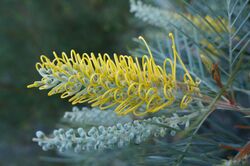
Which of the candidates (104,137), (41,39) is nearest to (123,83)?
(104,137)

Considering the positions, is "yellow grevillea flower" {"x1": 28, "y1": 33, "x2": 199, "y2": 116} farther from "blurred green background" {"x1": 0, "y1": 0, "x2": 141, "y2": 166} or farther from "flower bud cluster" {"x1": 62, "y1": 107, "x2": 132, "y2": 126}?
"blurred green background" {"x1": 0, "y1": 0, "x2": 141, "y2": 166}

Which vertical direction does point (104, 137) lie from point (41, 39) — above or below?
below

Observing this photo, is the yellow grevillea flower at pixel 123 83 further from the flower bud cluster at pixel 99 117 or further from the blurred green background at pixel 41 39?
the blurred green background at pixel 41 39

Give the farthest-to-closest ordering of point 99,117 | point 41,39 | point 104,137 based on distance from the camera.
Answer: point 41,39 → point 99,117 → point 104,137

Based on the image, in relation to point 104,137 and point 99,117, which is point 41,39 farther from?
point 104,137

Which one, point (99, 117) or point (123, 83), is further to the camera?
point (99, 117)

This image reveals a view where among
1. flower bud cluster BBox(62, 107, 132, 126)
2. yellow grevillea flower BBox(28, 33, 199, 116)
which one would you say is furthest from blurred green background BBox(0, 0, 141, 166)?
yellow grevillea flower BBox(28, 33, 199, 116)

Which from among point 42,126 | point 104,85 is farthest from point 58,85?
point 42,126

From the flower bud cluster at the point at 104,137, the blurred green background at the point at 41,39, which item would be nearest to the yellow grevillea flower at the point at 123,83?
the flower bud cluster at the point at 104,137

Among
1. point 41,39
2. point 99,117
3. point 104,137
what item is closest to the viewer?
point 104,137

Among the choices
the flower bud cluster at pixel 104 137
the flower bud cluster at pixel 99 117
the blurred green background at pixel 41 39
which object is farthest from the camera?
the blurred green background at pixel 41 39
